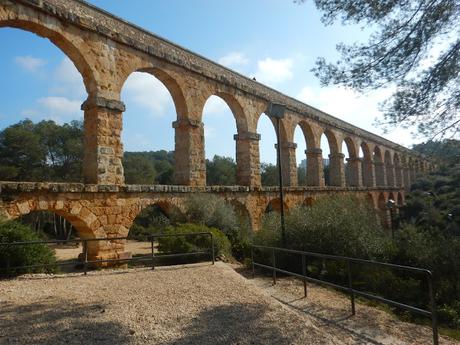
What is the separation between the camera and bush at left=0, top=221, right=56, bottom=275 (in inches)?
251

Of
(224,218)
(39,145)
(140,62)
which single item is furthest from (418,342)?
(39,145)

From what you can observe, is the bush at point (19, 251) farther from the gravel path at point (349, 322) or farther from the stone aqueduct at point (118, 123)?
the gravel path at point (349, 322)

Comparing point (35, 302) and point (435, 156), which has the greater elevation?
point (435, 156)

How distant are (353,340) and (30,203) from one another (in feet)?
21.3

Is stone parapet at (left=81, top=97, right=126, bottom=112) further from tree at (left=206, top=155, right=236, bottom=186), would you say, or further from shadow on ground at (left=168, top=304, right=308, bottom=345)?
tree at (left=206, top=155, right=236, bottom=186)

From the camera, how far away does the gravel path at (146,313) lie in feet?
12.3

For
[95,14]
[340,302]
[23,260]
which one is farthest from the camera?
[95,14]

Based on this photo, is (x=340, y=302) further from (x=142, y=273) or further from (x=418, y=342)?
(x=142, y=273)

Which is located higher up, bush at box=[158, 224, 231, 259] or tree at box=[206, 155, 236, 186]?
tree at box=[206, 155, 236, 186]

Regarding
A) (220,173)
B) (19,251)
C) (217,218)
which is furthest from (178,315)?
(220,173)

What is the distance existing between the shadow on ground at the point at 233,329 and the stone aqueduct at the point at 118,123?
3706 mm

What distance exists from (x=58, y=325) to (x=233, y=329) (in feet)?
5.83

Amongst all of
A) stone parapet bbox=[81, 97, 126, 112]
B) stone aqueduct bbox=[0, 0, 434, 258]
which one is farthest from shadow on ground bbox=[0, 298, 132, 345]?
stone parapet bbox=[81, 97, 126, 112]

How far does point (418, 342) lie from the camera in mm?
4309
